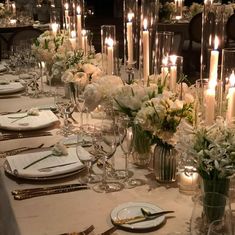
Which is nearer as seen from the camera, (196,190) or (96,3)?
(196,190)

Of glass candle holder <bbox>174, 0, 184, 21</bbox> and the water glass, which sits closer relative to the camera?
the water glass

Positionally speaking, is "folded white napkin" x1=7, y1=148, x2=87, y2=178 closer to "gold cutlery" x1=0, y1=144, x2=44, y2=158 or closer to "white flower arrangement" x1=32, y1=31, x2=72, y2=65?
"gold cutlery" x1=0, y1=144, x2=44, y2=158

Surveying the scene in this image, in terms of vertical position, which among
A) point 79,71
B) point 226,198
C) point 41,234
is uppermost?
point 79,71

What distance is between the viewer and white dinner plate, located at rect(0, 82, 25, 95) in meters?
2.81

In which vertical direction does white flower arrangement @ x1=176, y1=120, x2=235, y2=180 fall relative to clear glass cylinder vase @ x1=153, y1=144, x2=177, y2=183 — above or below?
above

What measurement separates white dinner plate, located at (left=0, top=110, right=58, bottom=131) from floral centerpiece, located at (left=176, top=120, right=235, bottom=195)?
999mm

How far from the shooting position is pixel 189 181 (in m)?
1.54

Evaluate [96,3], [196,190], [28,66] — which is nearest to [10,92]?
[28,66]

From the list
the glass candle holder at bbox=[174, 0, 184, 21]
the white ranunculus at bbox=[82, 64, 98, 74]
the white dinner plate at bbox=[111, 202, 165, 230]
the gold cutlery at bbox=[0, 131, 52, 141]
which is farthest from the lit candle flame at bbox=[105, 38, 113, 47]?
the glass candle holder at bbox=[174, 0, 184, 21]

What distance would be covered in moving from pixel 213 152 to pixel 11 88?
1.85m

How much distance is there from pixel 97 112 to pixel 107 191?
794 mm

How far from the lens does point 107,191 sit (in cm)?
157

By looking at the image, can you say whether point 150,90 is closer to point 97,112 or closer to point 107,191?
point 107,191

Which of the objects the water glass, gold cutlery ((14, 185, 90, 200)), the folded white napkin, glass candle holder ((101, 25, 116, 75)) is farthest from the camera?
glass candle holder ((101, 25, 116, 75))
